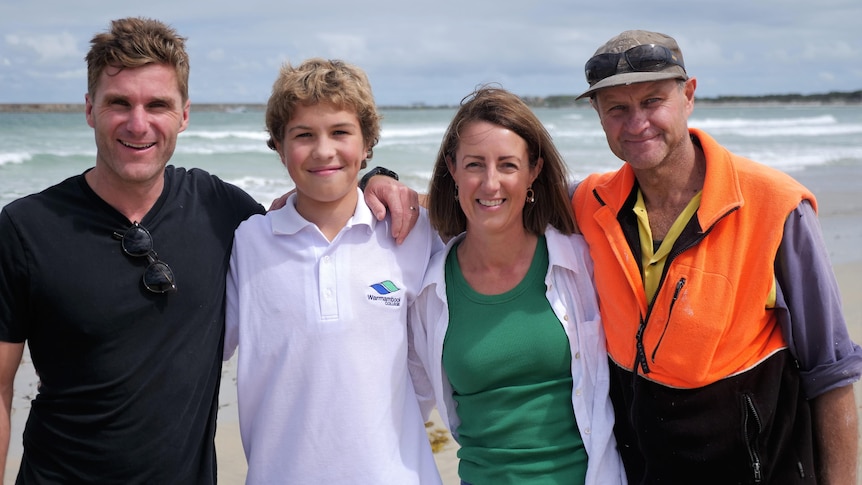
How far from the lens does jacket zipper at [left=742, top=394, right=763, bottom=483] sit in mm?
2693

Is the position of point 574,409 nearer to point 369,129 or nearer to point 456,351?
point 456,351

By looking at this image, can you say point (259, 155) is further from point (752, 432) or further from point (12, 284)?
point (752, 432)

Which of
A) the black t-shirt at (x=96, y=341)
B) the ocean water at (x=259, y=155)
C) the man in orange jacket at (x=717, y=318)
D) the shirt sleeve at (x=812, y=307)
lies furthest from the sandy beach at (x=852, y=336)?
the ocean water at (x=259, y=155)

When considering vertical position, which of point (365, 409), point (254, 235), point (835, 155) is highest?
point (835, 155)

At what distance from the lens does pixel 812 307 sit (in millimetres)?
2656

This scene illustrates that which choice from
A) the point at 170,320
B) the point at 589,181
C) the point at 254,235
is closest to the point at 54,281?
the point at 170,320

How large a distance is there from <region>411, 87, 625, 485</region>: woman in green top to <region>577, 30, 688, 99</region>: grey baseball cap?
33cm

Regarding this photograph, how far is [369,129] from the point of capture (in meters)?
3.16

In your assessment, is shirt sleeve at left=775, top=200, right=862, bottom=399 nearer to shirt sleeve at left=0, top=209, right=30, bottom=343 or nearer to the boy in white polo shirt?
the boy in white polo shirt

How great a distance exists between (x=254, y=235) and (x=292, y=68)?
0.67 m

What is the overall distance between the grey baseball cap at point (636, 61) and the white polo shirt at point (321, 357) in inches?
41.6

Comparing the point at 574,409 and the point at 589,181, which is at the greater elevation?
the point at 589,181

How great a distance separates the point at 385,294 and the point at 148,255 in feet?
2.82

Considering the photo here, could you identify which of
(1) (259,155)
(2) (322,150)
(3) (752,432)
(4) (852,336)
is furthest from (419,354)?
(1) (259,155)
